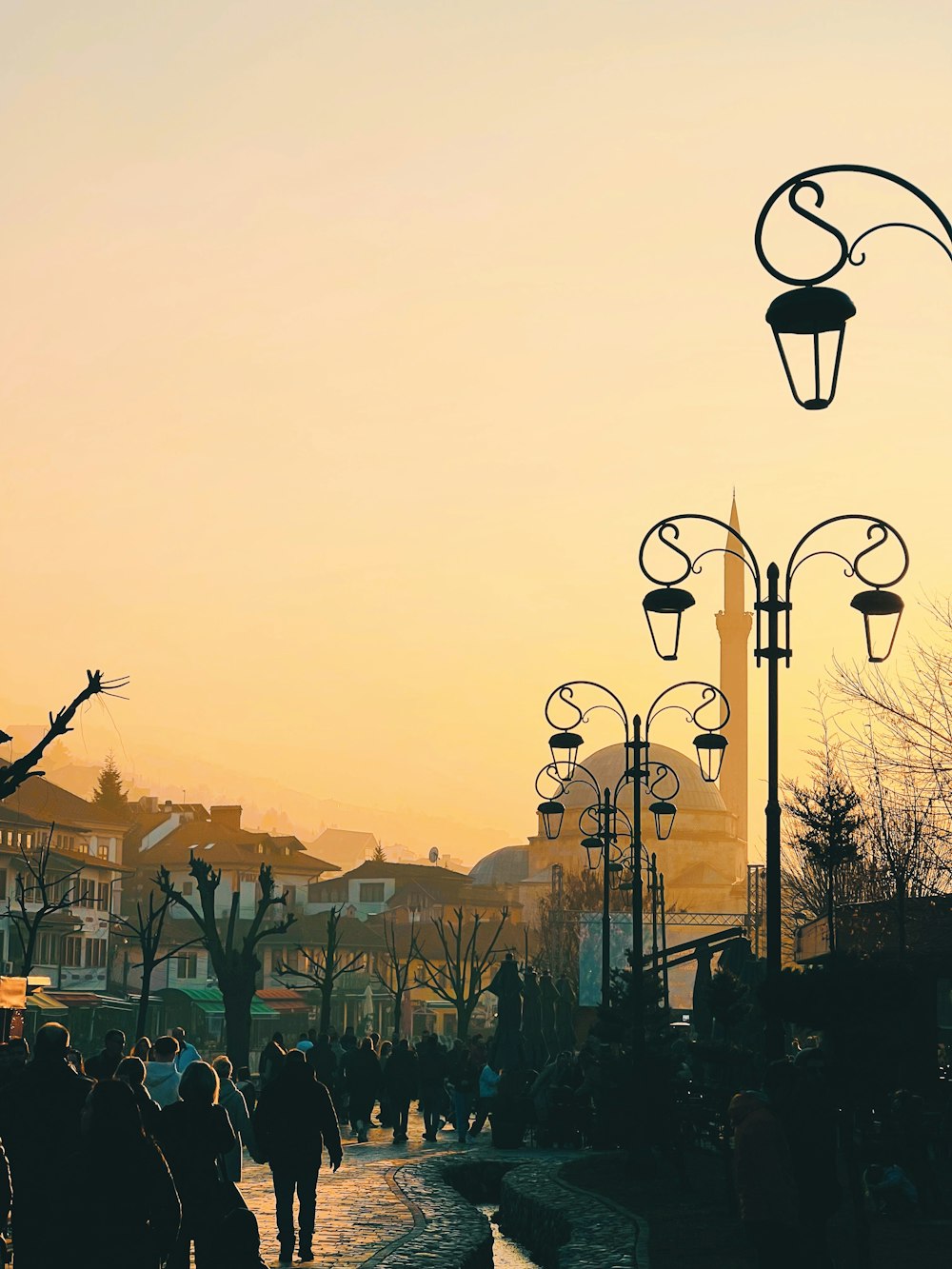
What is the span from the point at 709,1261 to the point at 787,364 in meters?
6.43

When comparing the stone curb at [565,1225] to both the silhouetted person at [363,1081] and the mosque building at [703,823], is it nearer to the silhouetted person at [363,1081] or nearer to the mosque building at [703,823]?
the silhouetted person at [363,1081]

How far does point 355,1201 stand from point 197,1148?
337 inches

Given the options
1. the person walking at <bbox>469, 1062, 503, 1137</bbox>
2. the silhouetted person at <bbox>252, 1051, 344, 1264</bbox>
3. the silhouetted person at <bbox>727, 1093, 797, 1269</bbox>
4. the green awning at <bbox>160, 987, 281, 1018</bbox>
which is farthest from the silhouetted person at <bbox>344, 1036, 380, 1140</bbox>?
the green awning at <bbox>160, 987, 281, 1018</bbox>

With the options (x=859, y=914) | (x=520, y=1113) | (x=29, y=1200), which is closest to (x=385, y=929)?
(x=859, y=914)

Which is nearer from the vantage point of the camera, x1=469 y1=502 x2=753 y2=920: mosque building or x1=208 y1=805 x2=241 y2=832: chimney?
x1=208 y1=805 x2=241 y2=832: chimney

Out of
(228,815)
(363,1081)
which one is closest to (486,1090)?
(363,1081)

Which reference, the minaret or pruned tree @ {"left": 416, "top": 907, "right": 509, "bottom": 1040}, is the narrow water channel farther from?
the minaret

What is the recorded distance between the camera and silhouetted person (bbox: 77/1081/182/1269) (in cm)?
829

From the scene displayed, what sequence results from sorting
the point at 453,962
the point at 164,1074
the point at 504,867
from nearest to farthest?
1. the point at 164,1074
2. the point at 453,962
3. the point at 504,867

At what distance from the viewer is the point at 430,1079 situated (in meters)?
31.0

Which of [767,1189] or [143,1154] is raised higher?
[143,1154]

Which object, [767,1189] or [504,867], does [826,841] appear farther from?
[504,867]

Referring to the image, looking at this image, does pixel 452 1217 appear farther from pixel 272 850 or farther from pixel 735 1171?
pixel 272 850

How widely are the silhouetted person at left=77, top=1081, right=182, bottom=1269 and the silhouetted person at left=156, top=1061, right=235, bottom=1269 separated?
250cm
